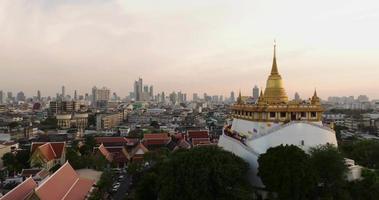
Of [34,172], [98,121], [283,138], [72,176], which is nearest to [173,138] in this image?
[34,172]

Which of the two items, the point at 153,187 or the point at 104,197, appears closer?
the point at 153,187

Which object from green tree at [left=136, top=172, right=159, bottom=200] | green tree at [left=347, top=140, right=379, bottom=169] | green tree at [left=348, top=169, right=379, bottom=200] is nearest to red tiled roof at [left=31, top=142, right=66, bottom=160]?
green tree at [left=136, top=172, right=159, bottom=200]

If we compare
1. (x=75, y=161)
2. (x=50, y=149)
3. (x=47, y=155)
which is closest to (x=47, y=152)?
(x=47, y=155)

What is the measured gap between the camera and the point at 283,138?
2433 centimetres

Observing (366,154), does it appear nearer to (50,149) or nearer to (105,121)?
(50,149)

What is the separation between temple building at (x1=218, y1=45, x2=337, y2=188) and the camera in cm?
2434

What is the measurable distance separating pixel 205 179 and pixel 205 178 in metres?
0.06

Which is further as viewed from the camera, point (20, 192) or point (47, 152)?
point (47, 152)

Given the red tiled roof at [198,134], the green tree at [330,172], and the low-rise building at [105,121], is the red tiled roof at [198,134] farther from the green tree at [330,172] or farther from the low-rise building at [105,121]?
the low-rise building at [105,121]

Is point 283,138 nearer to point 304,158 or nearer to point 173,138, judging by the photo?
point 304,158

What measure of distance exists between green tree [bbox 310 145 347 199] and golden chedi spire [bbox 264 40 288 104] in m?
7.48

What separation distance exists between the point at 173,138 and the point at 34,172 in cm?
2408

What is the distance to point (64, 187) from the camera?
24828 mm

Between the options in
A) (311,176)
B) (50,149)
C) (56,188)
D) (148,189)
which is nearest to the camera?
(311,176)
